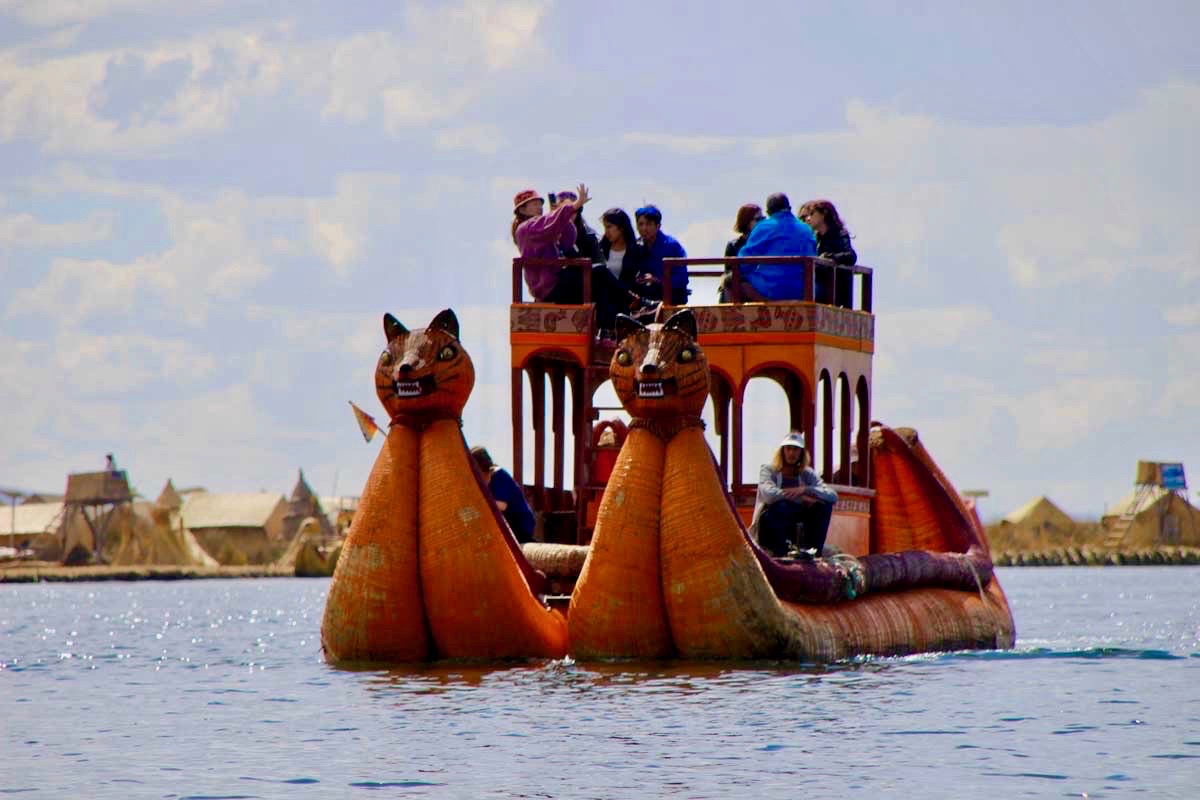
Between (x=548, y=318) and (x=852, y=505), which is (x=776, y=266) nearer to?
(x=548, y=318)

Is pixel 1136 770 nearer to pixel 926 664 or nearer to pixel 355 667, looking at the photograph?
pixel 926 664

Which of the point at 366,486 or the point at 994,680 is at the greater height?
the point at 366,486

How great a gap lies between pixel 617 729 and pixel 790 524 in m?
5.08

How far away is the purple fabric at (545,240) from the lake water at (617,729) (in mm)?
4338

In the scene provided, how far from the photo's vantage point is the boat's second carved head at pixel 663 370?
20.9 m

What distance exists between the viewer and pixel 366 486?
21.8 m

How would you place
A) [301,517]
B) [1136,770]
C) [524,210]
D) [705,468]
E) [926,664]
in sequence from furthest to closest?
[301,517] → [524,210] → [926,664] → [705,468] → [1136,770]

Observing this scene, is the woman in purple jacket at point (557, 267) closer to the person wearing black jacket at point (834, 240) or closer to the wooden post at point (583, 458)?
the wooden post at point (583, 458)

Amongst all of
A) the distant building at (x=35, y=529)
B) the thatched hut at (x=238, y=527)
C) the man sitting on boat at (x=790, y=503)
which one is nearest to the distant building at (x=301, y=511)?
the thatched hut at (x=238, y=527)

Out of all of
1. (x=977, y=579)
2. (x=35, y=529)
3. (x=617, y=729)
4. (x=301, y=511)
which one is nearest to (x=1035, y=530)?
(x=301, y=511)

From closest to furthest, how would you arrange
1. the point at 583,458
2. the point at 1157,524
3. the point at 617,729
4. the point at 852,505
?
1. the point at 617,729
2. the point at 583,458
3. the point at 852,505
4. the point at 1157,524

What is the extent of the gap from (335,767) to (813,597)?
263 inches

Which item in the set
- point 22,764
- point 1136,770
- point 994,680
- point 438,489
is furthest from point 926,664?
point 22,764

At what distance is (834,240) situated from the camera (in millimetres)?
25219
